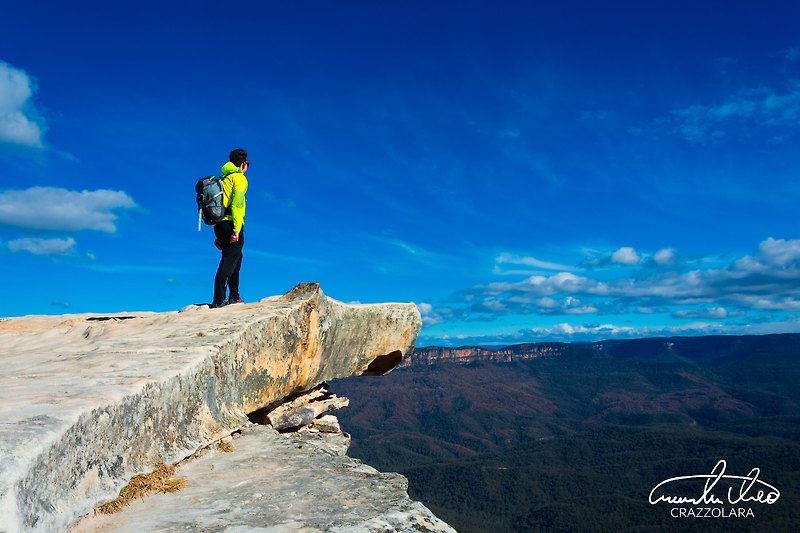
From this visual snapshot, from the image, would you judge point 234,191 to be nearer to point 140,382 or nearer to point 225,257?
point 225,257

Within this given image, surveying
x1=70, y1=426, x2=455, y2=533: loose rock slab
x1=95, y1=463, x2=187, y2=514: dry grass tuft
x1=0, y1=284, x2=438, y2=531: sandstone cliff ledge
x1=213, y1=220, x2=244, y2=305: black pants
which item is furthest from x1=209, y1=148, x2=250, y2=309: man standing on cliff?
x1=95, y1=463, x2=187, y2=514: dry grass tuft

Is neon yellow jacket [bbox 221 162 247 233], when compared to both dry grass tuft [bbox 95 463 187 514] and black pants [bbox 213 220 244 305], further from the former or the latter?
dry grass tuft [bbox 95 463 187 514]

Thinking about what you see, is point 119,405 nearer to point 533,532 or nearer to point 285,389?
point 285,389

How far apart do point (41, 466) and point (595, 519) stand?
18526 centimetres

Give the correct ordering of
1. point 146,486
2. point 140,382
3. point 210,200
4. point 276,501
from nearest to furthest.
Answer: point 276,501 → point 146,486 → point 140,382 → point 210,200

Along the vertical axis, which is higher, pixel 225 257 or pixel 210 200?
pixel 210 200

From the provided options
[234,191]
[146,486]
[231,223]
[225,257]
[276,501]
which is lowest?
[276,501]

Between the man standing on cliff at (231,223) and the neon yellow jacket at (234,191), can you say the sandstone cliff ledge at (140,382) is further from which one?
the neon yellow jacket at (234,191)

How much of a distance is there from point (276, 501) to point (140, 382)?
6.05ft

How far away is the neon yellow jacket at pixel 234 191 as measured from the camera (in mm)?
11117

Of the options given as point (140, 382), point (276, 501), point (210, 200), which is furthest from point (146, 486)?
point (210, 200)

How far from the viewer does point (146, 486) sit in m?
5.33

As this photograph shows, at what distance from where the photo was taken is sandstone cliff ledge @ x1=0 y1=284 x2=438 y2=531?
A: 4.14 meters

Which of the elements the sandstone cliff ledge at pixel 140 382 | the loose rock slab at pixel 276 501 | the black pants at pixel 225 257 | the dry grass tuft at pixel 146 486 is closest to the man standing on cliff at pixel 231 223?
the black pants at pixel 225 257
